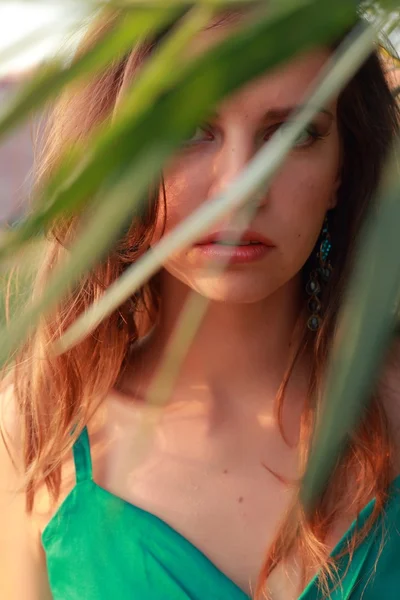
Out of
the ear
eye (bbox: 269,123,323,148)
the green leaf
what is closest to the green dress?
the ear

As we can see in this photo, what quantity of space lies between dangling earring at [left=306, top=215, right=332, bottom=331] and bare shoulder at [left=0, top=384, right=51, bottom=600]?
0.44 meters

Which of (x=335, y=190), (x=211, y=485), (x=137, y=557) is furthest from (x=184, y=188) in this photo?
(x=137, y=557)

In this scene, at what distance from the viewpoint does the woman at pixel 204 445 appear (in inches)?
38.3

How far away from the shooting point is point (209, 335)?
1.02 meters

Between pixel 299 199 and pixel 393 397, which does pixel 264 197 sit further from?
pixel 393 397

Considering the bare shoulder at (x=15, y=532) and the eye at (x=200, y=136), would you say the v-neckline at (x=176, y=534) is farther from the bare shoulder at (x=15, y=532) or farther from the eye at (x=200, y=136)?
the eye at (x=200, y=136)

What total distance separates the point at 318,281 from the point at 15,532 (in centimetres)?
55

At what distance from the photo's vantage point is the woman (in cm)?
97

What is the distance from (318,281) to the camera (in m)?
1.06

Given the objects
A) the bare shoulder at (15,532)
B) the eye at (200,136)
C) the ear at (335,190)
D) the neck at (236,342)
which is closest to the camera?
the eye at (200,136)

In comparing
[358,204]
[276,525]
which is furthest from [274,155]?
[276,525]

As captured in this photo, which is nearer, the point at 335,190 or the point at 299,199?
the point at 299,199

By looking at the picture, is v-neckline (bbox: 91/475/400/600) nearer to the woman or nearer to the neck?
the woman

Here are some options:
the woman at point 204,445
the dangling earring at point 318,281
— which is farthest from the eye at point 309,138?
the dangling earring at point 318,281
